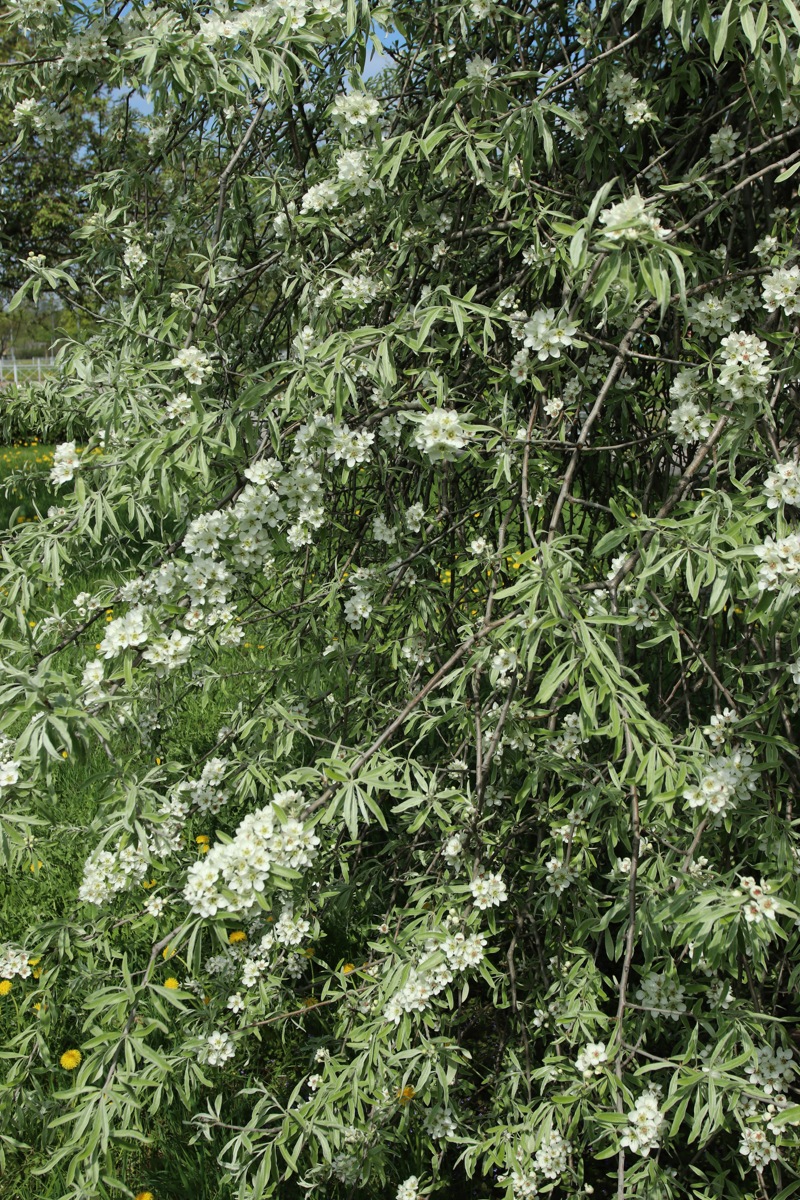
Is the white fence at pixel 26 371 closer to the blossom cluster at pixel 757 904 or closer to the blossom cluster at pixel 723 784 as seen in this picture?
the blossom cluster at pixel 723 784

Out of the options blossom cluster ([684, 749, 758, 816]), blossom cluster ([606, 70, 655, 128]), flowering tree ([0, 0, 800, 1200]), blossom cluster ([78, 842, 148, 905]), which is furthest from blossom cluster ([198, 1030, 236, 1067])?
blossom cluster ([606, 70, 655, 128])

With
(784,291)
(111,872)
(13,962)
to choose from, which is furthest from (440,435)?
(13,962)

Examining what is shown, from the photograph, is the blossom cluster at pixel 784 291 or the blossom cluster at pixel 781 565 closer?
the blossom cluster at pixel 781 565

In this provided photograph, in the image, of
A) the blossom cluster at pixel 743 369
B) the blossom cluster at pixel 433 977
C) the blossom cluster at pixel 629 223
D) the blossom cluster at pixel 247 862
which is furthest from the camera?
the blossom cluster at pixel 433 977

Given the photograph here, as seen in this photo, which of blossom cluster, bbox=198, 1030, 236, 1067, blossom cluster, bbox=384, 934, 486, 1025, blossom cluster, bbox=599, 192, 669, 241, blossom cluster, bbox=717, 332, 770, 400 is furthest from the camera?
blossom cluster, bbox=198, 1030, 236, 1067

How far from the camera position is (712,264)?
1995 mm

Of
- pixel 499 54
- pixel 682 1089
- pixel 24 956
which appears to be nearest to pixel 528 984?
pixel 682 1089

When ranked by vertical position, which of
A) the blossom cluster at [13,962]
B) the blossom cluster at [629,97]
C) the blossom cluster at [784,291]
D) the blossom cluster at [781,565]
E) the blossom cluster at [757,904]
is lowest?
the blossom cluster at [13,962]

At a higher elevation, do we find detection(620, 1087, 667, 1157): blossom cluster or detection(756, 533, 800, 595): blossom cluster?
detection(756, 533, 800, 595): blossom cluster

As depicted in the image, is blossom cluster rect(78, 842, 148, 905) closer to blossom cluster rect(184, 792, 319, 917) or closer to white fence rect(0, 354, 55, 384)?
blossom cluster rect(184, 792, 319, 917)

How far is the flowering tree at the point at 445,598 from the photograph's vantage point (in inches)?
63.0

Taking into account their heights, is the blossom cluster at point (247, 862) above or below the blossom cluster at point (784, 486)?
below

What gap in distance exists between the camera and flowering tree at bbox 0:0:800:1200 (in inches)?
63.0

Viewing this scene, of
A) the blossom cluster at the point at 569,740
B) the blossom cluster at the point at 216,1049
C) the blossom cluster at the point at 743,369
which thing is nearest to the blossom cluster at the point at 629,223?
the blossom cluster at the point at 743,369
